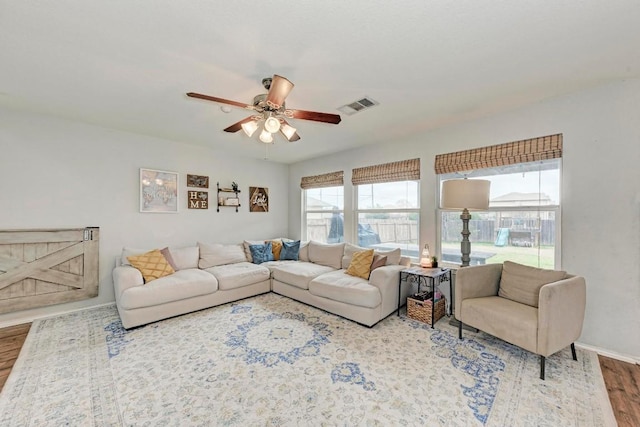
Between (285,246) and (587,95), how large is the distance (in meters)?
4.32

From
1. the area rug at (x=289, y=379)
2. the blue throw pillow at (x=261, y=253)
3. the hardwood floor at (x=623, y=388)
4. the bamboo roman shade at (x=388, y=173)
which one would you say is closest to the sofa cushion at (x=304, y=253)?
the blue throw pillow at (x=261, y=253)

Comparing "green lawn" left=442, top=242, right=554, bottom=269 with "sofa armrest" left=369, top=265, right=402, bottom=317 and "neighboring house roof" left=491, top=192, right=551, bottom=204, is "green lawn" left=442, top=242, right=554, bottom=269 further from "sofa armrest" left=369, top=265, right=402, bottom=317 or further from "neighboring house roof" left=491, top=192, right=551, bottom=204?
"sofa armrest" left=369, top=265, right=402, bottom=317

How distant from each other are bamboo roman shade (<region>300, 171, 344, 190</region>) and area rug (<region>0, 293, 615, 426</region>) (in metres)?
2.68

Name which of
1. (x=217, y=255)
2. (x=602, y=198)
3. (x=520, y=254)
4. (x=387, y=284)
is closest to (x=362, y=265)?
(x=387, y=284)

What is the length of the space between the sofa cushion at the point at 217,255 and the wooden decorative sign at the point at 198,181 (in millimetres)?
1006

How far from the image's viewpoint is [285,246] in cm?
484

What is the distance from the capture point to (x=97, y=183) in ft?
11.8

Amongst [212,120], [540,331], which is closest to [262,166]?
[212,120]

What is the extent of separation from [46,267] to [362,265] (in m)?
3.88

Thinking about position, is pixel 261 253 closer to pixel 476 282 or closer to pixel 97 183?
pixel 97 183

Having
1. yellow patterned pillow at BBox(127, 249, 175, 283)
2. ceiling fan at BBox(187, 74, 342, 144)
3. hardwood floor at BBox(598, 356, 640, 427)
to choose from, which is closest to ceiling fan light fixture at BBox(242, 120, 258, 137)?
ceiling fan at BBox(187, 74, 342, 144)

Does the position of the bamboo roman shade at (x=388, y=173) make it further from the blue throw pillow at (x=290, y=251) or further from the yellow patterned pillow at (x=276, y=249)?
the yellow patterned pillow at (x=276, y=249)

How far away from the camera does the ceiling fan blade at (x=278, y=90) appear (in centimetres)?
181

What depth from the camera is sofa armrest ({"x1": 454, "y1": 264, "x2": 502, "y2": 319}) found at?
8.71 ft
